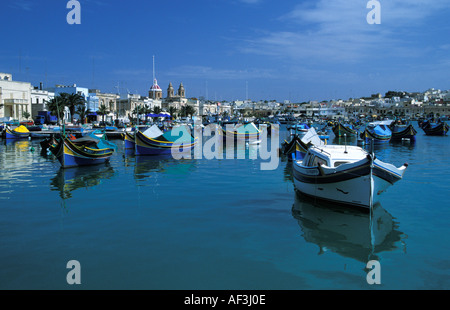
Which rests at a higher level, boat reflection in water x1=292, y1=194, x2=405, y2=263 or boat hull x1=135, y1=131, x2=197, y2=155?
boat hull x1=135, y1=131, x2=197, y2=155

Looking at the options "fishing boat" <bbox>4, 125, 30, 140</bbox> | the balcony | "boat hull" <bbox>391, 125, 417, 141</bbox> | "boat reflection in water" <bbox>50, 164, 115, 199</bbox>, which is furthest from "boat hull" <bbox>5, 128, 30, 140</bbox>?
"boat hull" <bbox>391, 125, 417, 141</bbox>

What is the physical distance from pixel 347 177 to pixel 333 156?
1.93 metres

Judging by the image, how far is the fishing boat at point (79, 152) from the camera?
88.1 feet

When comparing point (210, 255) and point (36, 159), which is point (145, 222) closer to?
point (210, 255)

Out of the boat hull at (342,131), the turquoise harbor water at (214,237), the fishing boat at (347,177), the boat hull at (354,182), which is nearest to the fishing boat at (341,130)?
the boat hull at (342,131)

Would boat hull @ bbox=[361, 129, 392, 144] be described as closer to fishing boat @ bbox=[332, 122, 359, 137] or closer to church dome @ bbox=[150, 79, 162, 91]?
fishing boat @ bbox=[332, 122, 359, 137]

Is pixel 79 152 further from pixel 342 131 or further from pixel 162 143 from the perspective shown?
pixel 342 131

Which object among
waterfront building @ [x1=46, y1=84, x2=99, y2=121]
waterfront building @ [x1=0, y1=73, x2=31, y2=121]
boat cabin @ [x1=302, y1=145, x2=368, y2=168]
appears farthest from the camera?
waterfront building @ [x1=46, y1=84, x2=99, y2=121]

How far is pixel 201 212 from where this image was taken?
14.5 m

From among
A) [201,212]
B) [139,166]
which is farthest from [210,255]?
[139,166]

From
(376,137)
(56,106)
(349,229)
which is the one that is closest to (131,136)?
(349,229)

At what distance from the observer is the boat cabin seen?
49.3ft

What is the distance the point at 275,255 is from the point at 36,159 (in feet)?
93.7
